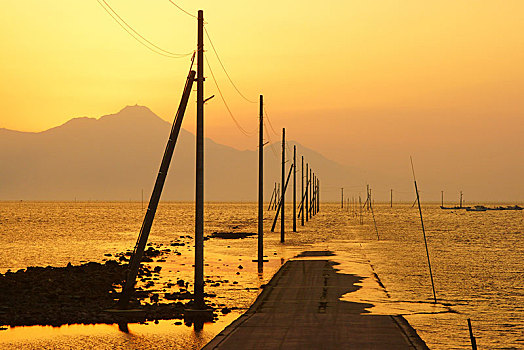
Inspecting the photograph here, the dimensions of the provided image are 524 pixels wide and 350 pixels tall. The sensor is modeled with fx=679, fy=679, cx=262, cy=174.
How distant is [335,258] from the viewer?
5153 cm

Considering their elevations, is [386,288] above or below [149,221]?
below

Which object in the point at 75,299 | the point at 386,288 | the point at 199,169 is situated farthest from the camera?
the point at 386,288

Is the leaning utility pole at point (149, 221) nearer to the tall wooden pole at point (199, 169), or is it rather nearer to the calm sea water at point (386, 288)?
the tall wooden pole at point (199, 169)

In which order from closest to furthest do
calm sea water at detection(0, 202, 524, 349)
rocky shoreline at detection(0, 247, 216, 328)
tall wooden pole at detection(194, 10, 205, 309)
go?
calm sea water at detection(0, 202, 524, 349)
rocky shoreline at detection(0, 247, 216, 328)
tall wooden pole at detection(194, 10, 205, 309)

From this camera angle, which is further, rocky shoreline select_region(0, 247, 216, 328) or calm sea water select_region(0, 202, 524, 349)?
rocky shoreline select_region(0, 247, 216, 328)

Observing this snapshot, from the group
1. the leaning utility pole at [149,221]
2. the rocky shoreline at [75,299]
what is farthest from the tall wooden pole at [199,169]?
the rocky shoreline at [75,299]

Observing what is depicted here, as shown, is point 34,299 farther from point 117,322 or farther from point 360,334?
point 360,334

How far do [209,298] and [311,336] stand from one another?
10780mm

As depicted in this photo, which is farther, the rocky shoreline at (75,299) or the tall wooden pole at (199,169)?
the tall wooden pole at (199,169)

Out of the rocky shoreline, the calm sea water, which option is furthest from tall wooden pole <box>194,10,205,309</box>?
the calm sea water

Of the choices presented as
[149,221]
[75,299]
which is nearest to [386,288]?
[149,221]

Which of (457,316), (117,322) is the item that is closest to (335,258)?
(457,316)

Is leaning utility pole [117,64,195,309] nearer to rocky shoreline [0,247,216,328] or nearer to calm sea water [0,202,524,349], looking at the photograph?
rocky shoreline [0,247,216,328]

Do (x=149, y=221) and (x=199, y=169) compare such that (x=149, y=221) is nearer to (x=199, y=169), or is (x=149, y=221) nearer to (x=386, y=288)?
(x=199, y=169)
